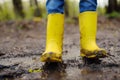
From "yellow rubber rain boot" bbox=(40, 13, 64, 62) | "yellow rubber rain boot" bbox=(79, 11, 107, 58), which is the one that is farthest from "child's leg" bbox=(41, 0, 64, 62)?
"yellow rubber rain boot" bbox=(79, 11, 107, 58)

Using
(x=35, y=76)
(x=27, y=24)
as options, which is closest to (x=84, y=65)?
(x=35, y=76)

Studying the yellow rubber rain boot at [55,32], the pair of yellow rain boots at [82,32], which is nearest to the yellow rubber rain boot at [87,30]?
the pair of yellow rain boots at [82,32]

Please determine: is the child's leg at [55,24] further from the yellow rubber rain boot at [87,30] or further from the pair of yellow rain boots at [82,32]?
the yellow rubber rain boot at [87,30]

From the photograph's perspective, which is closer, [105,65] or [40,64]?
[105,65]

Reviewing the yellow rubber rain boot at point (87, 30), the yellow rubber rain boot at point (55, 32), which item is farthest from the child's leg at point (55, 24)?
the yellow rubber rain boot at point (87, 30)

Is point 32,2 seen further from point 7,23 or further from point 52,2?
point 52,2

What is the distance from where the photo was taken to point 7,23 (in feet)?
28.1

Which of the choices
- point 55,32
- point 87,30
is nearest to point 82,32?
point 87,30

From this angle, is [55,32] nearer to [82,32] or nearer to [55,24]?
[55,24]

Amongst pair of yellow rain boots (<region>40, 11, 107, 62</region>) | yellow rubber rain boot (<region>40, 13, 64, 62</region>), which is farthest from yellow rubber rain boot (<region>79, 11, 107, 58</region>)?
yellow rubber rain boot (<region>40, 13, 64, 62</region>)

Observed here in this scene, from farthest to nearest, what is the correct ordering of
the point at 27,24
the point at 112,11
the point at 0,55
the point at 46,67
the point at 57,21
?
the point at 112,11 → the point at 27,24 → the point at 0,55 → the point at 57,21 → the point at 46,67

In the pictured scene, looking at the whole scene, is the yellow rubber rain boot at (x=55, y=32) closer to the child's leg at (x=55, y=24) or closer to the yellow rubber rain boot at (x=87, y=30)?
the child's leg at (x=55, y=24)

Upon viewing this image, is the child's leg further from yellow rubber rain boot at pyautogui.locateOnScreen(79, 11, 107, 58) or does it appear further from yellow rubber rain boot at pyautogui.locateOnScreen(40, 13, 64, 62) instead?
yellow rubber rain boot at pyautogui.locateOnScreen(79, 11, 107, 58)

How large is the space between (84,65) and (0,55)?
1271 millimetres
